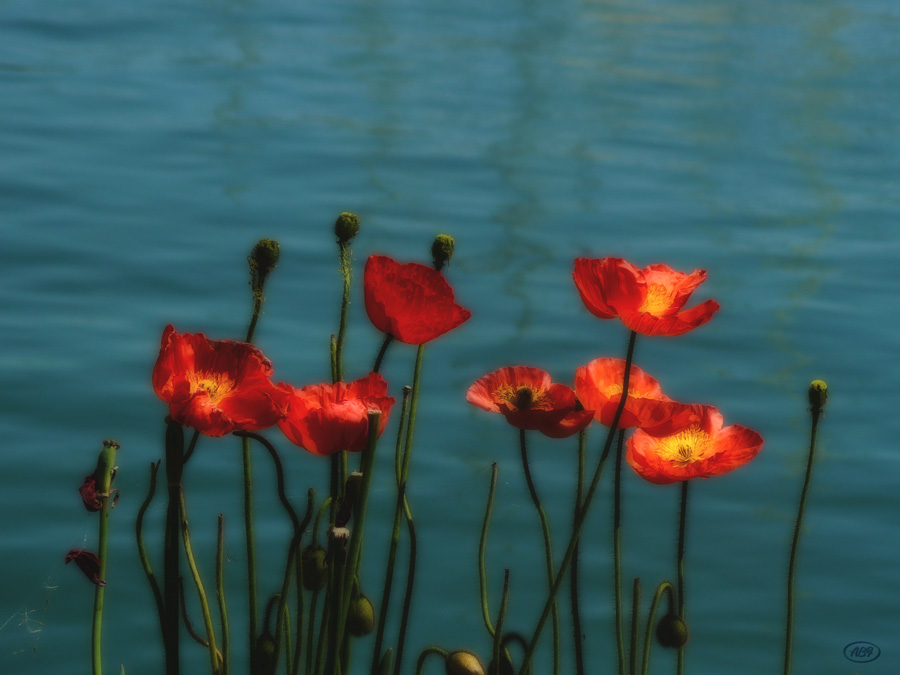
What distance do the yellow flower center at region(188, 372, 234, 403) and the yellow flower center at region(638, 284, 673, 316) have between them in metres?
0.25

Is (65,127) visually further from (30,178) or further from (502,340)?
(502,340)

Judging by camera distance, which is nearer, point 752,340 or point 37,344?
point 37,344

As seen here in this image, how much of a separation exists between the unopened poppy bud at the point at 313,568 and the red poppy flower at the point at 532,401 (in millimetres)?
133

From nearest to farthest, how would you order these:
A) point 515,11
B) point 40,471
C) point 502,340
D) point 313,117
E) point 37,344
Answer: point 40,471 → point 37,344 → point 502,340 → point 313,117 → point 515,11

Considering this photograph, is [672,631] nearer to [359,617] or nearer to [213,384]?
[359,617]

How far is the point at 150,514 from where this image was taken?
74.8 inches

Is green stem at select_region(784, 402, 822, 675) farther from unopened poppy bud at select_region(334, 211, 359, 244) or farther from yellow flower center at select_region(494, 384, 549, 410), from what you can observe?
unopened poppy bud at select_region(334, 211, 359, 244)

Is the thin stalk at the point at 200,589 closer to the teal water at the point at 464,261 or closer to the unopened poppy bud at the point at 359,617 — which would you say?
the unopened poppy bud at the point at 359,617

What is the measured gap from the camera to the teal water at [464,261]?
1.86m

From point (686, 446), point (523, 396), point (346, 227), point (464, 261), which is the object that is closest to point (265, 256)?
point (346, 227)

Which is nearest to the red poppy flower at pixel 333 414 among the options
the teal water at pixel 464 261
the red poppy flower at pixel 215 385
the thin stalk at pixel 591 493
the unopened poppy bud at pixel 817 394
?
the red poppy flower at pixel 215 385

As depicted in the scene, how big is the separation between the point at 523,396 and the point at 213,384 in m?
0.18

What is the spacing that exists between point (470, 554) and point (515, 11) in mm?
5336

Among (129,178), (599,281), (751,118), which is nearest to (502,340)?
(129,178)
